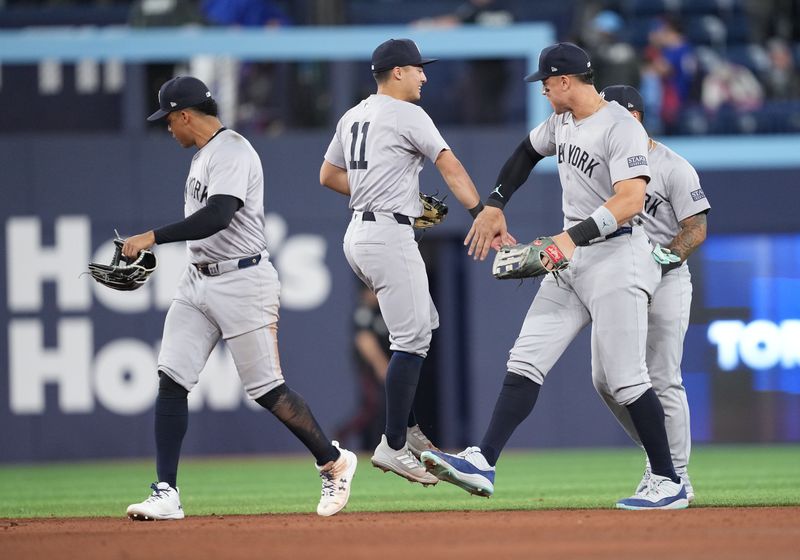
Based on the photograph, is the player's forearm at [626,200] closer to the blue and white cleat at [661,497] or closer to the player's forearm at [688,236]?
the player's forearm at [688,236]

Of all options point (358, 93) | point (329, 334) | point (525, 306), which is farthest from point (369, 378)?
point (358, 93)

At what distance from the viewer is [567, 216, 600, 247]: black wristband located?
20.2 ft

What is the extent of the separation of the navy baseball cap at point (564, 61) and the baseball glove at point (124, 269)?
6.92 ft

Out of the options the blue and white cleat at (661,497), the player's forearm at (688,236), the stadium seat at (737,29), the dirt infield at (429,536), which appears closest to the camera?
the dirt infield at (429,536)

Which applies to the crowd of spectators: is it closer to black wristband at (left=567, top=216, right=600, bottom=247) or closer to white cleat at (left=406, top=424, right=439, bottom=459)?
white cleat at (left=406, top=424, right=439, bottom=459)

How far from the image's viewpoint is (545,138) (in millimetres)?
6770

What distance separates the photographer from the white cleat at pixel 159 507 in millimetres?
6469

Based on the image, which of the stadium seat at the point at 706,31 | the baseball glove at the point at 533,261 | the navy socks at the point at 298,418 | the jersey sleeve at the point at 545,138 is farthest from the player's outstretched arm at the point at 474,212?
the stadium seat at the point at 706,31

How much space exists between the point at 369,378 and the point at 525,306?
1617 millimetres

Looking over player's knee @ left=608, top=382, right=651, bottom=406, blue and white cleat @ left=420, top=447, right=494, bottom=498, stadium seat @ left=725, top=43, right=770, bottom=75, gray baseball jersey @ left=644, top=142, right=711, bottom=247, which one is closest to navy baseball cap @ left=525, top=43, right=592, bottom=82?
gray baseball jersey @ left=644, top=142, right=711, bottom=247

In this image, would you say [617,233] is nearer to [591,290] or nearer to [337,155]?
[591,290]

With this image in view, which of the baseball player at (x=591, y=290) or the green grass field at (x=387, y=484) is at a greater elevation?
the baseball player at (x=591, y=290)

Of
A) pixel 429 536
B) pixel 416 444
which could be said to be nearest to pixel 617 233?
pixel 416 444

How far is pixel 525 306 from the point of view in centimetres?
1274
